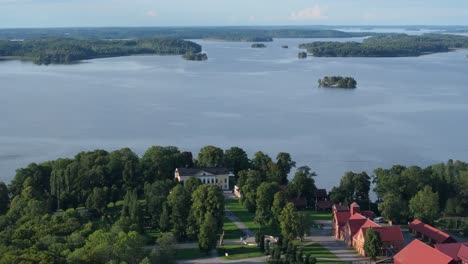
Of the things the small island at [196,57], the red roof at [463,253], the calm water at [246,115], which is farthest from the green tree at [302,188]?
the small island at [196,57]

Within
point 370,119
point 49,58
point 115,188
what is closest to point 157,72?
point 49,58

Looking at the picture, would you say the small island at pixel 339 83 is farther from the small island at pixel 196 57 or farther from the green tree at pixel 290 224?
the green tree at pixel 290 224

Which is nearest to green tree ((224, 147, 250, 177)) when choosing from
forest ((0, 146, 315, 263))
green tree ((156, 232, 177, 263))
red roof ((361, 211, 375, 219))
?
forest ((0, 146, 315, 263))

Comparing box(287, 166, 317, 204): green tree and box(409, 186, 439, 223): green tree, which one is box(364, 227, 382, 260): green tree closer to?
box(409, 186, 439, 223): green tree

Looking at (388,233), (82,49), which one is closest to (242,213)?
(388,233)

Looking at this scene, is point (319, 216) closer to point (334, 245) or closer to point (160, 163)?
point (334, 245)

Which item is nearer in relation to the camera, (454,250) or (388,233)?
(454,250)
